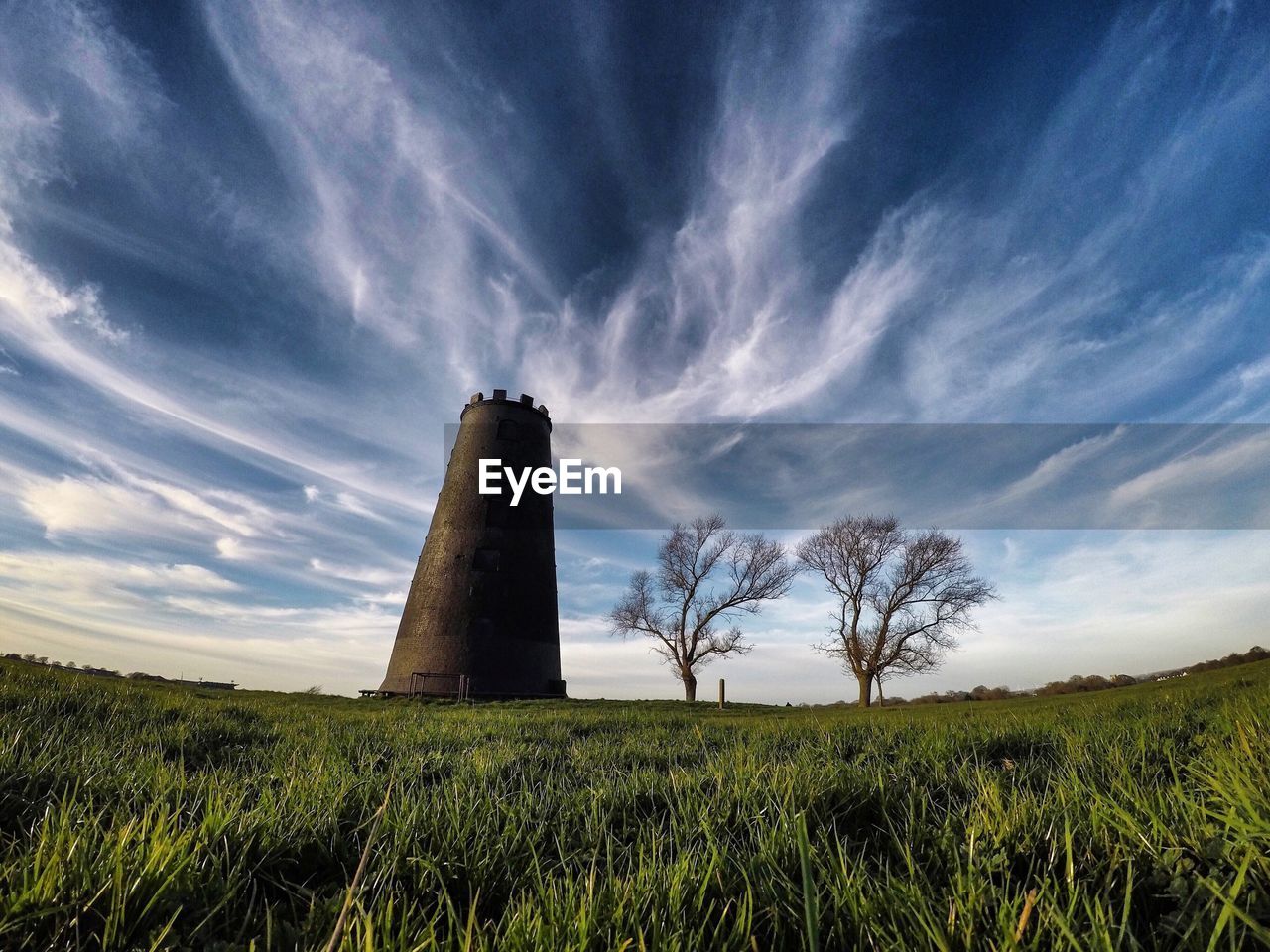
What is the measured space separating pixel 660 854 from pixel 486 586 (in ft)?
72.1

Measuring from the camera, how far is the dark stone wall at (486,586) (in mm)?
22281

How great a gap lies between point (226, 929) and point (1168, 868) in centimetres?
259

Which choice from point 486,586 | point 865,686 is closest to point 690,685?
point 865,686

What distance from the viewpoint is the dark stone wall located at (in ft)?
73.1

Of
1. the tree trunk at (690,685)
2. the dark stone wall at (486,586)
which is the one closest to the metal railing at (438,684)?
the dark stone wall at (486,586)

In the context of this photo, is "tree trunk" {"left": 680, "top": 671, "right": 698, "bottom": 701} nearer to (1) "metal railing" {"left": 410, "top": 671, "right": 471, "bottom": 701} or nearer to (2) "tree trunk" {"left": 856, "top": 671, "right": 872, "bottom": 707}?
(2) "tree trunk" {"left": 856, "top": 671, "right": 872, "bottom": 707}

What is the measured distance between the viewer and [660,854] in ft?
6.27

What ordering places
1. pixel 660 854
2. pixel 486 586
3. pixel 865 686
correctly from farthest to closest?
1. pixel 865 686
2. pixel 486 586
3. pixel 660 854

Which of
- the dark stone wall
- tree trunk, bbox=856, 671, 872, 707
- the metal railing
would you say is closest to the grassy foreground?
the metal railing

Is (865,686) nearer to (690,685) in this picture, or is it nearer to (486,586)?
(690,685)

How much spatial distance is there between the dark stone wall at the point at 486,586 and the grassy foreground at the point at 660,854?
62.2 feet

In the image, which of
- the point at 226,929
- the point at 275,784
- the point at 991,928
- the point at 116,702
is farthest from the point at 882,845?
the point at 116,702

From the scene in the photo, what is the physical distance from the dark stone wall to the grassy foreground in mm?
18962

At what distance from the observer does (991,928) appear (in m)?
1.40
